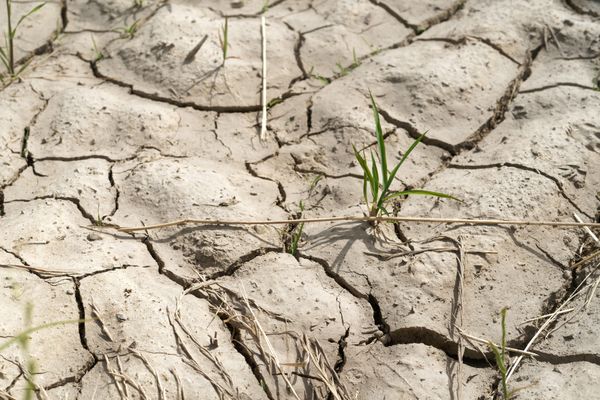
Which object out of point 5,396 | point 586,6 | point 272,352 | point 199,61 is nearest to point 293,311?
point 272,352

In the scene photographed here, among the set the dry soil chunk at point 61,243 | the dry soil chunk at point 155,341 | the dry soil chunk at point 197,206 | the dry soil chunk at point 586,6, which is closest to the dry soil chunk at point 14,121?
the dry soil chunk at point 61,243

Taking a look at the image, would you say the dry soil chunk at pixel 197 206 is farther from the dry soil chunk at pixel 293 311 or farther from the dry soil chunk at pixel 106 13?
the dry soil chunk at pixel 106 13

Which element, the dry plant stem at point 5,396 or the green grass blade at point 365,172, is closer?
the dry plant stem at point 5,396

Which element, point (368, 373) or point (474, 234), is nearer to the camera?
point (368, 373)

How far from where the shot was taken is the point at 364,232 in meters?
2.48

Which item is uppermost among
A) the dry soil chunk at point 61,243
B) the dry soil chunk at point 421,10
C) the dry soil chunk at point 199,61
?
the dry soil chunk at point 421,10

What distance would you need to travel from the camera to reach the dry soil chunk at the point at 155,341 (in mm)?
2008

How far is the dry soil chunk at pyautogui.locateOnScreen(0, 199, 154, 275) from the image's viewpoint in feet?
7.59

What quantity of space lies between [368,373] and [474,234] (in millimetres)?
652

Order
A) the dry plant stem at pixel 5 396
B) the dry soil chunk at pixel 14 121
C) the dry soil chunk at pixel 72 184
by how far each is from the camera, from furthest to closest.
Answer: the dry soil chunk at pixel 14 121 → the dry soil chunk at pixel 72 184 → the dry plant stem at pixel 5 396

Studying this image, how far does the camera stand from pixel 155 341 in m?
2.09

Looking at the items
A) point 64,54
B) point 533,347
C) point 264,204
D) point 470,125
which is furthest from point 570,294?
point 64,54

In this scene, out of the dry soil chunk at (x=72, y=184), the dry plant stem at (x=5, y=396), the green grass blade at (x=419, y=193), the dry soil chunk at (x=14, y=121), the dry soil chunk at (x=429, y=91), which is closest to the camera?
the dry plant stem at (x=5, y=396)

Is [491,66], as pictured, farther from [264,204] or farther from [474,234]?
[264,204]
